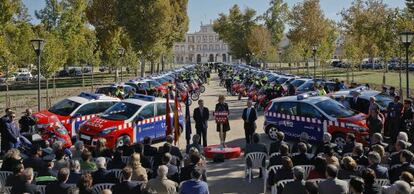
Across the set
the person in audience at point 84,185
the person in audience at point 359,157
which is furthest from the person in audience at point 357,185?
the person in audience at point 84,185

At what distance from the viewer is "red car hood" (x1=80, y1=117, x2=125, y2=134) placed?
46.4ft

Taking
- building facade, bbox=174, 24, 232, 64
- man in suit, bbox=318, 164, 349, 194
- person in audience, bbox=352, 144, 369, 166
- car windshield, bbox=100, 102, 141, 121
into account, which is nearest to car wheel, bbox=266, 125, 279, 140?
car windshield, bbox=100, 102, 141, 121

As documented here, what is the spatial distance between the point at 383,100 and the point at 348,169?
34.7ft

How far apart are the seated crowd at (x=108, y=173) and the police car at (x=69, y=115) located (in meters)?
3.92

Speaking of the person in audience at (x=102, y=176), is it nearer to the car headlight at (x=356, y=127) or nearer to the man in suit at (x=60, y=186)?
the man in suit at (x=60, y=186)

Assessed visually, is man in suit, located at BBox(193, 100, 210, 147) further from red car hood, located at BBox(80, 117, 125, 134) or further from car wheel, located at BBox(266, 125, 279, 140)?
car wheel, located at BBox(266, 125, 279, 140)

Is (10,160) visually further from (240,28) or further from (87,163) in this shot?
(240,28)

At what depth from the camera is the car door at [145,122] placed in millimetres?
14859

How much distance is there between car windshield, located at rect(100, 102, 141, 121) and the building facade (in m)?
162

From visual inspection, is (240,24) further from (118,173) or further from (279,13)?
(118,173)

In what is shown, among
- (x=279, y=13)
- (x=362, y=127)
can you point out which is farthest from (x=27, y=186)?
(x=279, y=13)

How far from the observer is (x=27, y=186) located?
7289 mm

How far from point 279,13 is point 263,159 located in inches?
3020

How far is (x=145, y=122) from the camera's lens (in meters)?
15.1
